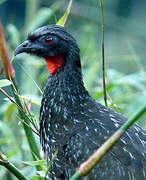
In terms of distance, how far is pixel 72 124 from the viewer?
195 inches

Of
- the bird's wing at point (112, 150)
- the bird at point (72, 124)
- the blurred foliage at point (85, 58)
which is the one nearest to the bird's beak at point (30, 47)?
the bird at point (72, 124)

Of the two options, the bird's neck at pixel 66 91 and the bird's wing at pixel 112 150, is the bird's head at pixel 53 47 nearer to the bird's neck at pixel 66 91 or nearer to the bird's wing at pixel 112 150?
the bird's neck at pixel 66 91

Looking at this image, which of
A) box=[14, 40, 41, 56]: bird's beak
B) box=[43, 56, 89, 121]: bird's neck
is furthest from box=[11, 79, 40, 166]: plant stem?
box=[14, 40, 41, 56]: bird's beak

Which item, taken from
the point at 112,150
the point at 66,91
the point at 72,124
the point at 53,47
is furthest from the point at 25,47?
the point at 112,150

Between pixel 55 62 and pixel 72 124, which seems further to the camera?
pixel 55 62

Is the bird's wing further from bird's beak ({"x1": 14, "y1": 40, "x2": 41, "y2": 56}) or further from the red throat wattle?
bird's beak ({"x1": 14, "y1": 40, "x2": 41, "y2": 56})

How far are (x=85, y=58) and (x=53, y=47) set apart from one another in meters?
0.51

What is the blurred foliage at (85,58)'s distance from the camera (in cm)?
560

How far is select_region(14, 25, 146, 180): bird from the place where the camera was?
464 cm

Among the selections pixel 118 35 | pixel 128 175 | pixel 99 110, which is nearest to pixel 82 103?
pixel 99 110

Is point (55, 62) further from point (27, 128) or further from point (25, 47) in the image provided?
point (27, 128)

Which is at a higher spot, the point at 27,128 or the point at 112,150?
the point at 27,128

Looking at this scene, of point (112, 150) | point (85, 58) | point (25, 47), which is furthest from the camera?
point (85, 58)

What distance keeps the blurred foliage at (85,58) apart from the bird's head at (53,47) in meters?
0.15
